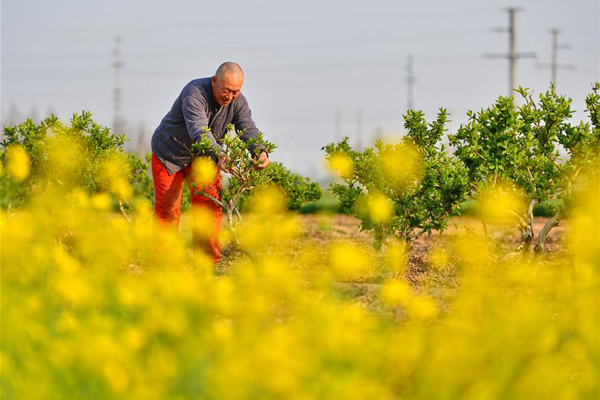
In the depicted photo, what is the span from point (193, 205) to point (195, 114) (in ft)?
3.47

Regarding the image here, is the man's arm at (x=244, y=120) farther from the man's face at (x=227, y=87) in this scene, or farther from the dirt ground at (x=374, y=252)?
the dirt ground at (x=374, y=252)

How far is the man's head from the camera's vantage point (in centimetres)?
787

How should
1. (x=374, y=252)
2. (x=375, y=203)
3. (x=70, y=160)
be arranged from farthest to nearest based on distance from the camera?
(x=374, y=252), (x=70, y=160), (x=375, y=203)

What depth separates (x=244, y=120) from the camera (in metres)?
8.48

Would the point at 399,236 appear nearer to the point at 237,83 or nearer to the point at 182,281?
the point at 237,83

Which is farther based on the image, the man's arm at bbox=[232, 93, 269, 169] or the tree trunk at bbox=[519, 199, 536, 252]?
the tree trunk at bbox=[519, 199, 536, 252]

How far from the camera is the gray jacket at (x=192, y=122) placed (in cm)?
803

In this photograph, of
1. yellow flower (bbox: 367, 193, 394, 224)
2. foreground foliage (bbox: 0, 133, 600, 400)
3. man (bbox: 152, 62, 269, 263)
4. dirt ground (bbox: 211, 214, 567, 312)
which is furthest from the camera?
man (bbox: 152, 62, 269, 263)

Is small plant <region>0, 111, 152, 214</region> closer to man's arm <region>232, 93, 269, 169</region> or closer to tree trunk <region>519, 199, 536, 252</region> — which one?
man's arm <region>232, 93, 269, 169</region>

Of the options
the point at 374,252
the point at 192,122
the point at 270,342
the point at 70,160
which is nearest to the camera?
the point at 270,342

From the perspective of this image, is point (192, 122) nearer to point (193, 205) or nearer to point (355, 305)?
point (193, 205)

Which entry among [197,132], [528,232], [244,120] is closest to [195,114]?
[197,132]

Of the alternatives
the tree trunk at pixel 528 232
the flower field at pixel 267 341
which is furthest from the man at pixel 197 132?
the flower field at pixel 267 341

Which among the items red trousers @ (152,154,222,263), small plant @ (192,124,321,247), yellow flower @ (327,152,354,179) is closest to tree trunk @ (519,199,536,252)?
yellow flower @ (327,152,354,179)
